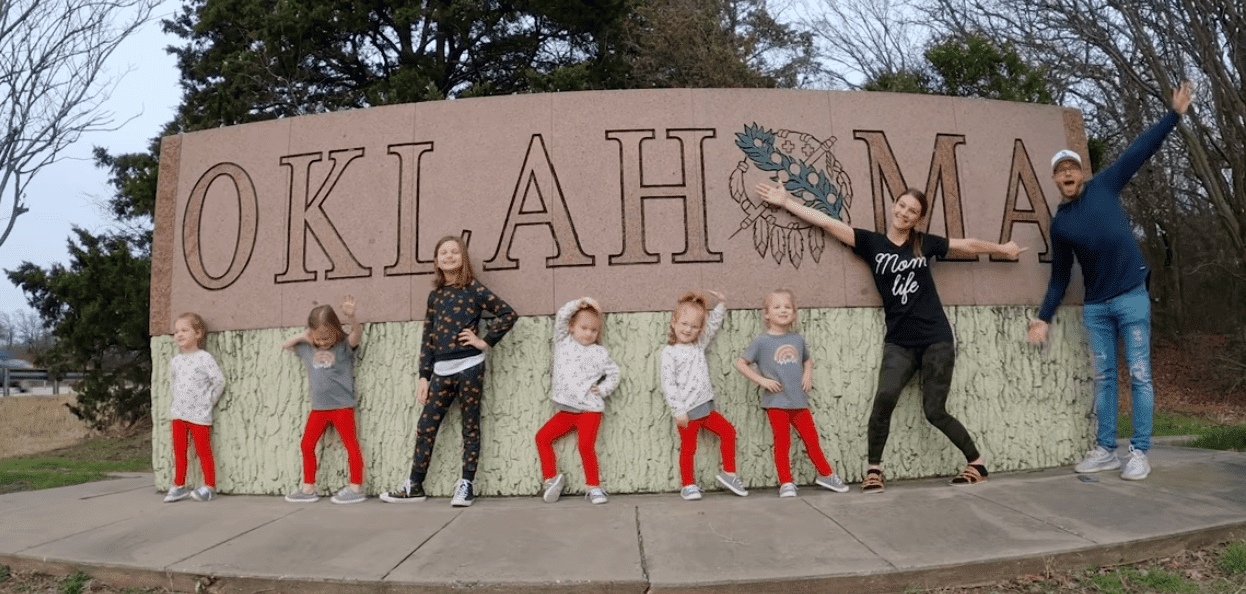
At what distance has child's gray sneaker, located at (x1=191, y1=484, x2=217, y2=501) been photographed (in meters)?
4.87

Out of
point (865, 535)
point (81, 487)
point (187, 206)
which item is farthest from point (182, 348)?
point (865, 535)

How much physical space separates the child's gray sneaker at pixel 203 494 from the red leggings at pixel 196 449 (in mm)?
56

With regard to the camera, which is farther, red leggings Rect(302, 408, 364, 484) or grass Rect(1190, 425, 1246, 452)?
grass Rect(1190, 425, 1246, 452)

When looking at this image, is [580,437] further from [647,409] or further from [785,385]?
[785,385]

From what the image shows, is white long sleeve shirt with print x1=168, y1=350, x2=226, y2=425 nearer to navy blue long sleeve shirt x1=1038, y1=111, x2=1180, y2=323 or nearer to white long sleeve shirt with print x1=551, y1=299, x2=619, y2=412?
white long sleeve shirt with print x1=551, y1=299, x2=619, y2=412

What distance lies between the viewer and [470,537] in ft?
11.9

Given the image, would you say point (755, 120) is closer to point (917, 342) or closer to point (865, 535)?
point (917, 342)

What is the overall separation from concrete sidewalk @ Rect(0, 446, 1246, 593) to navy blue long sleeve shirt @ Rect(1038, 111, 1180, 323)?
1202mm

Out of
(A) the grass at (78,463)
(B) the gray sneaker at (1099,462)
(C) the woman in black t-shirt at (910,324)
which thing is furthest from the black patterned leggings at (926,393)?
(A) the grass at (78,463)

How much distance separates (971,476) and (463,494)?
3060 millimetres

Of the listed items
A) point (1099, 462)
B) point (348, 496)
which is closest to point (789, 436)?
point (1099, 462)

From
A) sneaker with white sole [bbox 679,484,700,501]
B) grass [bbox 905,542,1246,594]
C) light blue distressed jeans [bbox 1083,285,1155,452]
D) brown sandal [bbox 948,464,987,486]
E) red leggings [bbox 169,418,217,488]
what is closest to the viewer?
grass [bbox 905,542,1246,594]

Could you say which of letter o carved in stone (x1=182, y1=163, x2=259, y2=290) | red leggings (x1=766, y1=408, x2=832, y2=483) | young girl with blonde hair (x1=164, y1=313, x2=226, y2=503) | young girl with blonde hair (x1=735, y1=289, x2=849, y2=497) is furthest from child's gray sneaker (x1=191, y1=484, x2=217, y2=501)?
red leggings (x1=766, y1=408, x2=832, y2=483)

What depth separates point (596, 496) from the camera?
4.37 metres
